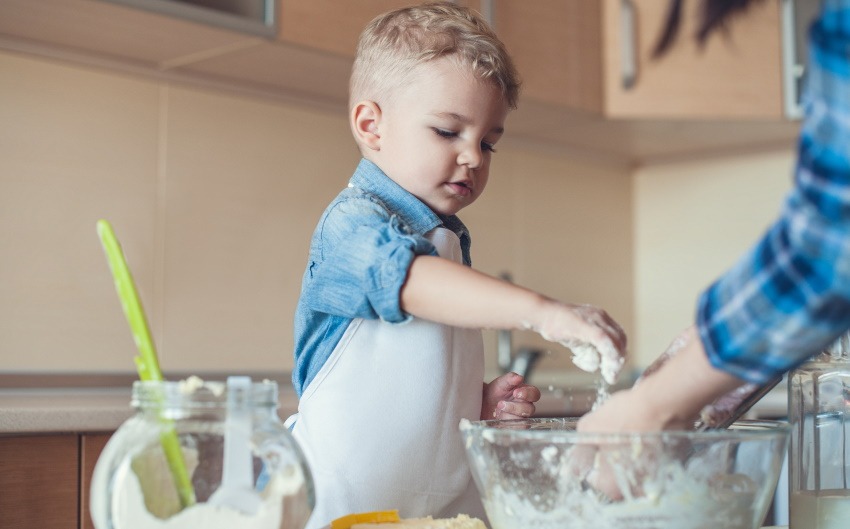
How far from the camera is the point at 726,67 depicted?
240cm

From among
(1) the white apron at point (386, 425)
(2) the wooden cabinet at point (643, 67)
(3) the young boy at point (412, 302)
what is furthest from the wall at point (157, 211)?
(1) the white apron at point (386, 425)

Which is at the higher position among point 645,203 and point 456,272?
point 645,203

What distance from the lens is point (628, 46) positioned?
8.02 ft

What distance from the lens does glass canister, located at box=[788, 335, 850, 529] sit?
0.76 meters

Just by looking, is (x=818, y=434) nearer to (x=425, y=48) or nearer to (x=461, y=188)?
(x=461, y=188)

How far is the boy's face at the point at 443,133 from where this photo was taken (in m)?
1.00

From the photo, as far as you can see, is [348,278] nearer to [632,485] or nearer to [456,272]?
[456,272]

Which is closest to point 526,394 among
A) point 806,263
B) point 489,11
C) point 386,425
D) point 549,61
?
point 386,425

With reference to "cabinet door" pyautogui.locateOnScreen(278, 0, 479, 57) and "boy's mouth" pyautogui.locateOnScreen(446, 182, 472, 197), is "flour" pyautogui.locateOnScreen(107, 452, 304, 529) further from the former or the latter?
"cabinet door" pyautogui.locateOnScreen(278, 0, 479, 57)

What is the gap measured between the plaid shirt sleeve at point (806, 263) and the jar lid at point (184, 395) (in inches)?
10.2

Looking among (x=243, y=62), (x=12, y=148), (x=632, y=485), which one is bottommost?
(x=632, y=485)

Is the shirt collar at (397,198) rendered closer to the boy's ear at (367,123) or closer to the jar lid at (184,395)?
the boy's ear at (367,123)

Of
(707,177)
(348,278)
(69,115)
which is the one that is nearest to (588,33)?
(707,177)

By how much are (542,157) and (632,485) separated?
84.7 inches
